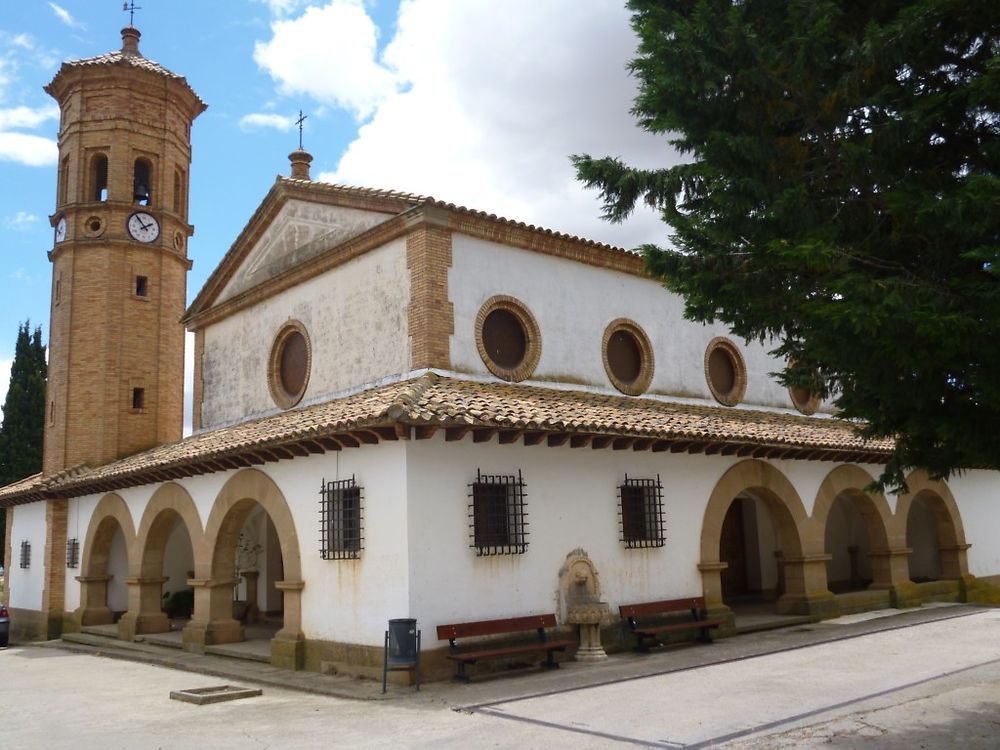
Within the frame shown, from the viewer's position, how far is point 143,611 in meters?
16.5

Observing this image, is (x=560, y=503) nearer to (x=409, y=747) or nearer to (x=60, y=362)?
(x=409, y=747)

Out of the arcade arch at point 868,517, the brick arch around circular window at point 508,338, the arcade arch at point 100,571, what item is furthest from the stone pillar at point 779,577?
the arcade arch at point 100,571

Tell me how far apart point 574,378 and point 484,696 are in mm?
6031

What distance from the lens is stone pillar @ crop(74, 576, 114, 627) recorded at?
18578mm

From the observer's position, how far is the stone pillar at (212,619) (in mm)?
13938

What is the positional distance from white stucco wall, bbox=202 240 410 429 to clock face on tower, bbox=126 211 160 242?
417cm

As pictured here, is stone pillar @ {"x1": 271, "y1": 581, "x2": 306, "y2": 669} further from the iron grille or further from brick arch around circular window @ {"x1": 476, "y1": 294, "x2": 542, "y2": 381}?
the iron grille

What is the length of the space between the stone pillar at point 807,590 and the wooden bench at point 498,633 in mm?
5595

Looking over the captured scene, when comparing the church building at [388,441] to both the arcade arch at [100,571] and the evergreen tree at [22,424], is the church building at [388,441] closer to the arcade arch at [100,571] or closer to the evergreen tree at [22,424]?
the arcade arch at [100,571]

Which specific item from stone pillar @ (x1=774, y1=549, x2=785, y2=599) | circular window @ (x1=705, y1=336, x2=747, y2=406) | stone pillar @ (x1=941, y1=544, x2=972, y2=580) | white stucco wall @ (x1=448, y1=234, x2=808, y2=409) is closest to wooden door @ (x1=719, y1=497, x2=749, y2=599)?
stone pillar @ (x1=774, y1=549, x2=785, y2=599)

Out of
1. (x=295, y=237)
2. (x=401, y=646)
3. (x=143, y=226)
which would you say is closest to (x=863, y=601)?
(x=401, y=646)

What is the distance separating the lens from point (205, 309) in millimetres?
18062

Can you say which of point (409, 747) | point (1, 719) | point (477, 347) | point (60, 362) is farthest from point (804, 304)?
point (60, 362)

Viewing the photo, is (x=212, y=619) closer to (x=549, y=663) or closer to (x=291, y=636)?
(x=291, y=636)
